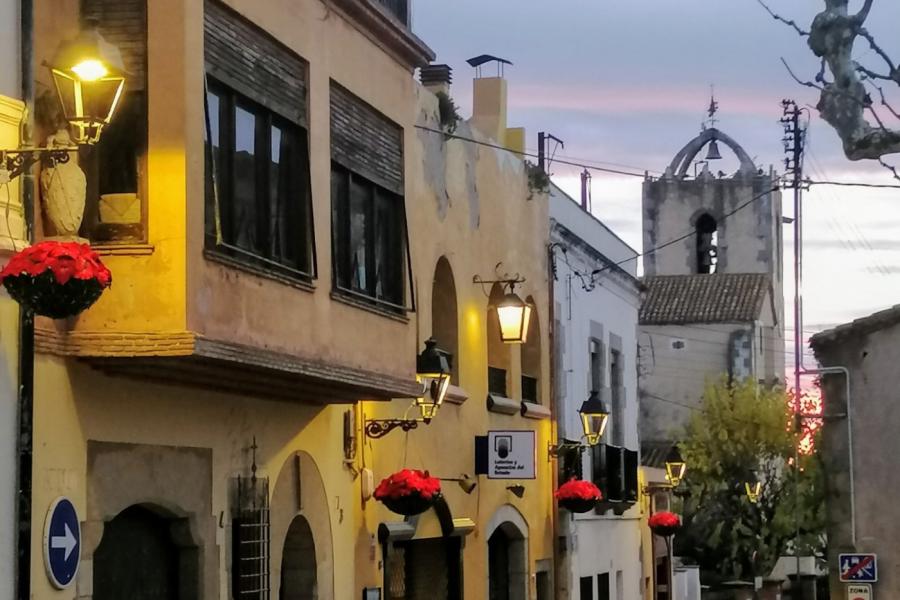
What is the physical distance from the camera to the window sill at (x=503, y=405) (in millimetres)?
22594

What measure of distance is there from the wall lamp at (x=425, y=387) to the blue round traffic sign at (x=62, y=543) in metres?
6.19

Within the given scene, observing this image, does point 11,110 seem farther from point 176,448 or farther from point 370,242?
point 370,242

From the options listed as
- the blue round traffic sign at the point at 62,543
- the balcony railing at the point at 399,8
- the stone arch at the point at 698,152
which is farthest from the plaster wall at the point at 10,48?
the stone arch at the point at 698,152

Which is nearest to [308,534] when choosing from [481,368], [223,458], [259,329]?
[223,458]

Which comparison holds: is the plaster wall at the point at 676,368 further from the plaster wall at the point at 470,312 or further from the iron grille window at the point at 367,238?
the iron grille window at the point at 367,238

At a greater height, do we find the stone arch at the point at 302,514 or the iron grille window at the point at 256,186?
the iron grille window at the point at 256,186

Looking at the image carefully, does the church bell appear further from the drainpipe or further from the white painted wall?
the drainpipe

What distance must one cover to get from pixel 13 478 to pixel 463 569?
1123cm

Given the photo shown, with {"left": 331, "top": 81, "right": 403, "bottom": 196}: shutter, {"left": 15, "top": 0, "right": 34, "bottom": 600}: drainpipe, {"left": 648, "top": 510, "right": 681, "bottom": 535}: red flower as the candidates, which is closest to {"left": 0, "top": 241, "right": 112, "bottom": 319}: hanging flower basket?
{"left": 15, "top": 0, "right": 34, "bottom": 600}: drainpipe

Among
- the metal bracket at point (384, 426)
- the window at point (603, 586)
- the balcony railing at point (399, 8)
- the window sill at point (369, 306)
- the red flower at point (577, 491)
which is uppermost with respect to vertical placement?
the balcony railing at point (399, 8)

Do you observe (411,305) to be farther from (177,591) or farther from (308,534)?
(177,591)

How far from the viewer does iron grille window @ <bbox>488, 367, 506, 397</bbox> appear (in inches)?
916

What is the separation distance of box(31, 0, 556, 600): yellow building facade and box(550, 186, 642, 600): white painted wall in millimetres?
5269

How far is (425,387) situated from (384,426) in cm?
58
